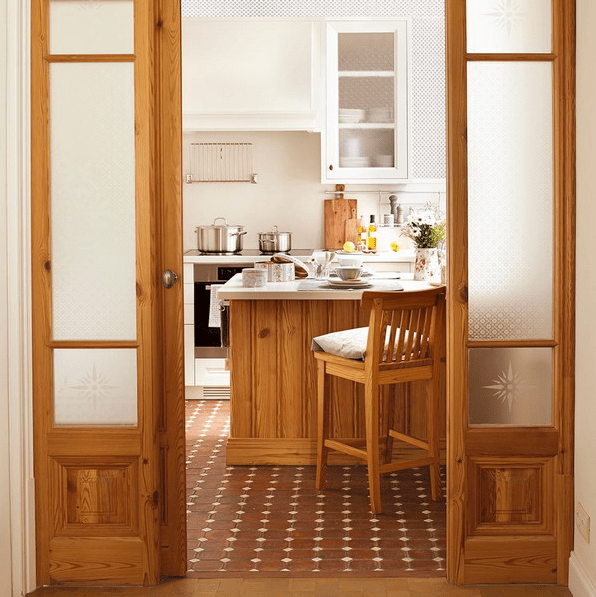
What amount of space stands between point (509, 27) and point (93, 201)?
4.85ft

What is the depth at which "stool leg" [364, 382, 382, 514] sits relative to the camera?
3.94 meters

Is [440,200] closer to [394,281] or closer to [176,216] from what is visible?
[394,281]

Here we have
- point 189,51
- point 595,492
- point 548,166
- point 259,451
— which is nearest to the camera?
point 595,492

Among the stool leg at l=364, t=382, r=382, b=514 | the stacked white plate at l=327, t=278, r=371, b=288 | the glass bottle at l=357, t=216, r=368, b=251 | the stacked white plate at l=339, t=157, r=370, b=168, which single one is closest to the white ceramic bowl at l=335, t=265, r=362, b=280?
the stacked white plate at l=327, t=278, r=371, b=288

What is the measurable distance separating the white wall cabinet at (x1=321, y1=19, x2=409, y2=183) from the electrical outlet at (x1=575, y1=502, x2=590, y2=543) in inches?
147

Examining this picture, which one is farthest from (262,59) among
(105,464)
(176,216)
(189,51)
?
(105,464)

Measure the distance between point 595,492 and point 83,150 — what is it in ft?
6.40

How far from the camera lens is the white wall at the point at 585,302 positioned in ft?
9.41

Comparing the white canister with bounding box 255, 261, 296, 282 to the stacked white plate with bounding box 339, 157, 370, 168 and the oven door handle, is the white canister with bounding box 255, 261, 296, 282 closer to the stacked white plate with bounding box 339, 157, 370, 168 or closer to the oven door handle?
the oven door handle

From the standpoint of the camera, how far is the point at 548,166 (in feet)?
10.1

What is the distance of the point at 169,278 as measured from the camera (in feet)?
10.4

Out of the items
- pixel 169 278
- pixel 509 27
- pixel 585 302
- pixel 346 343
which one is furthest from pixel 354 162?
pixel 585 302

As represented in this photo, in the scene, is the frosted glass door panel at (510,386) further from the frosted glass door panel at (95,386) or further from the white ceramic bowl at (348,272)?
the white ceramic bowl at (348,272)

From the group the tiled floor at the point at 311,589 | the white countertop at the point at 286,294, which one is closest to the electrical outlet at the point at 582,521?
the tiled floor at the point at 311,589
